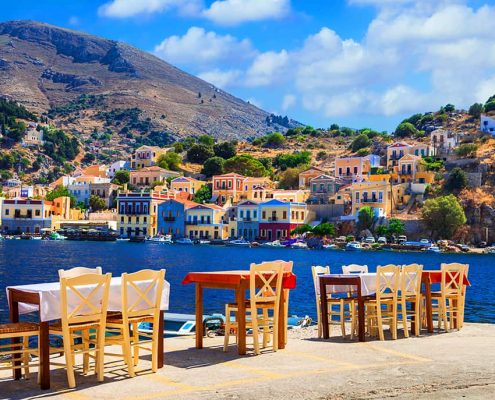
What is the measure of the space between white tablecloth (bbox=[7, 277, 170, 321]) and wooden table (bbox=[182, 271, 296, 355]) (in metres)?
1.00

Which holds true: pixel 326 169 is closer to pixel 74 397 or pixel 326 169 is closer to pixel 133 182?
pixel 133 182

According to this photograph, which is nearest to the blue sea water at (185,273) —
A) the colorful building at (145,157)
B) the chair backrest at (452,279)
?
the chair backrest at (452,279)

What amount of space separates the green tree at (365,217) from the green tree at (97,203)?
42.2 m

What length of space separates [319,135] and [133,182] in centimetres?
4604

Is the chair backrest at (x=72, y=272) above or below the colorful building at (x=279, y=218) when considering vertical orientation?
below

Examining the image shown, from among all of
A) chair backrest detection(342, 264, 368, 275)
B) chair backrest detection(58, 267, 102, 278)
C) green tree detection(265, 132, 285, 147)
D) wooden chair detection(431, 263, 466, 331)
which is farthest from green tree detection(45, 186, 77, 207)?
chair backrest detection(58, 267, 102, 278)

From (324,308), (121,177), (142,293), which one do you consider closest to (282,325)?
(324,308)

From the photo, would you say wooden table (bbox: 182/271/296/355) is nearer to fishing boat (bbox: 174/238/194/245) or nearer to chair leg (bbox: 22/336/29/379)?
chair leg (bbox: 22/336/29/379)

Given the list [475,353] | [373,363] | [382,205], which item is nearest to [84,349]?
[373,363]

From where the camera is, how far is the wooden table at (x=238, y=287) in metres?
9.84

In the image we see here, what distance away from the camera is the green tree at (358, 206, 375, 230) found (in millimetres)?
89312

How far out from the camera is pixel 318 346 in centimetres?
1095

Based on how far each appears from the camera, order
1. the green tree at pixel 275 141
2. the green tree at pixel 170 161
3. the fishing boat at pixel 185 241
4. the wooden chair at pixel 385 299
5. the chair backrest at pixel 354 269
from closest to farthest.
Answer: the wooden chair at pixel 385 299, the chair backrest at pixel 354 269, the fishing boat at pixel 185 241, the green tree at pixel 170 161, the green tree at pixel 275 141

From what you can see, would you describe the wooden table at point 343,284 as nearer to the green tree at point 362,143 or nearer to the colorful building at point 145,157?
the green tree at point 362,143
